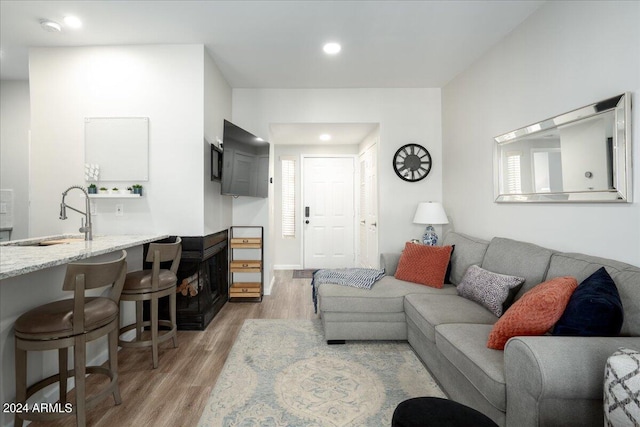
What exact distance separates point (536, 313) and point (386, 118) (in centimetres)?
313

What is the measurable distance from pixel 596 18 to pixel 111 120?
3.82 m

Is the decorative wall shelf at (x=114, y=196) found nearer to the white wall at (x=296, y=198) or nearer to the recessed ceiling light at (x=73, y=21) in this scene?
the recessed ceiling light at (x=73, y=21)

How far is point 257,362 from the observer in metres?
2.40

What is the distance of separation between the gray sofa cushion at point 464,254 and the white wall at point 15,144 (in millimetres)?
4999

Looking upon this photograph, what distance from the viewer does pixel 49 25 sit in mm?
2621

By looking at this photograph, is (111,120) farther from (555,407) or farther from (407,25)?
(555,407)

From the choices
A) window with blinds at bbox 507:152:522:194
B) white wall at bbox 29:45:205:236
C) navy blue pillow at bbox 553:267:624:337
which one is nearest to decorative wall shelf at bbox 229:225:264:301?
white wall at bbox 29:45:205:236

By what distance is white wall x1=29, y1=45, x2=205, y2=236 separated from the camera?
3029mm

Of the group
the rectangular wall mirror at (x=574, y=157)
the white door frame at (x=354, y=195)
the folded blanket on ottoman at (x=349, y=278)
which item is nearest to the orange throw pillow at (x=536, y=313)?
the rectangular wall mirror at (x=574, y=157)

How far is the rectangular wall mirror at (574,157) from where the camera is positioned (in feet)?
5.77

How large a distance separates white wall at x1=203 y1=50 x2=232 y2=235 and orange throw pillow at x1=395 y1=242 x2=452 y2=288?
1993mm

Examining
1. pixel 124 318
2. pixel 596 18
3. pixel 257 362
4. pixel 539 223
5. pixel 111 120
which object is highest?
pixel 596 18

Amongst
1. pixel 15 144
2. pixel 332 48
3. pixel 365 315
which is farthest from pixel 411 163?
pixel 15 144

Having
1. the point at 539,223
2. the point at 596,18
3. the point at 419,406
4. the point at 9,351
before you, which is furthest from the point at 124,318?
the point at 596,18
